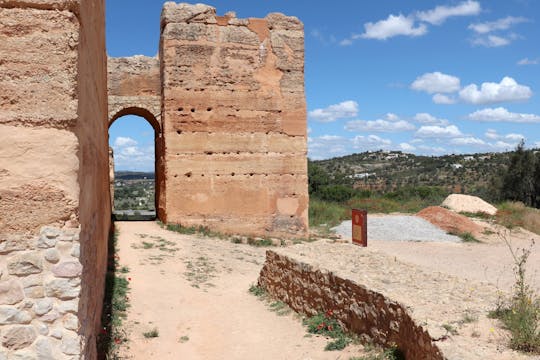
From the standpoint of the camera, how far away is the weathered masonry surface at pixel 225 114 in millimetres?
13234

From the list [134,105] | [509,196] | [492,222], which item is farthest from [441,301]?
[509,196]

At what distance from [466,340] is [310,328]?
260cm

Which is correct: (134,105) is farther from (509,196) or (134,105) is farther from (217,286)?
(509,196)

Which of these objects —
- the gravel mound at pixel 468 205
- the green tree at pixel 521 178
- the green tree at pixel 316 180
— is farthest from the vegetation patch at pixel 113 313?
the green tree at pixel 521 178

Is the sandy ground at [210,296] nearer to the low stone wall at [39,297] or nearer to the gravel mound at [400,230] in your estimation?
the gravel mound at [400,230]

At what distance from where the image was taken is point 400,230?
57.2ft

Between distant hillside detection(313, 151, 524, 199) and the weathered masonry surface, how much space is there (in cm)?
2164

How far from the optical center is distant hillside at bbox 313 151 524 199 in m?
41.1

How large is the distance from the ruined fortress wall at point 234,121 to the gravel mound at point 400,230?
3.39m

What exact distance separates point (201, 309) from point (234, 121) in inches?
276

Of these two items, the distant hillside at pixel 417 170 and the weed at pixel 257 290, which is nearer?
the weed at pixel 257 290

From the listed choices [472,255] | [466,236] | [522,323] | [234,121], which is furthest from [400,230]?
[522,323]

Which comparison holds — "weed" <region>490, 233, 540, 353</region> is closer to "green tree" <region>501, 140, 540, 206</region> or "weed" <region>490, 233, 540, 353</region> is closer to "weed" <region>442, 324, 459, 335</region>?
"weed" <region>442, 324, 459, 335</region>

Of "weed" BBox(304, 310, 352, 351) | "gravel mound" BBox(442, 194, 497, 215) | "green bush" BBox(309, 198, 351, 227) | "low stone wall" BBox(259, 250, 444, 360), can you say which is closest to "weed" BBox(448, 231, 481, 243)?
"green bush" BBox(309, 198, 351, 227)
